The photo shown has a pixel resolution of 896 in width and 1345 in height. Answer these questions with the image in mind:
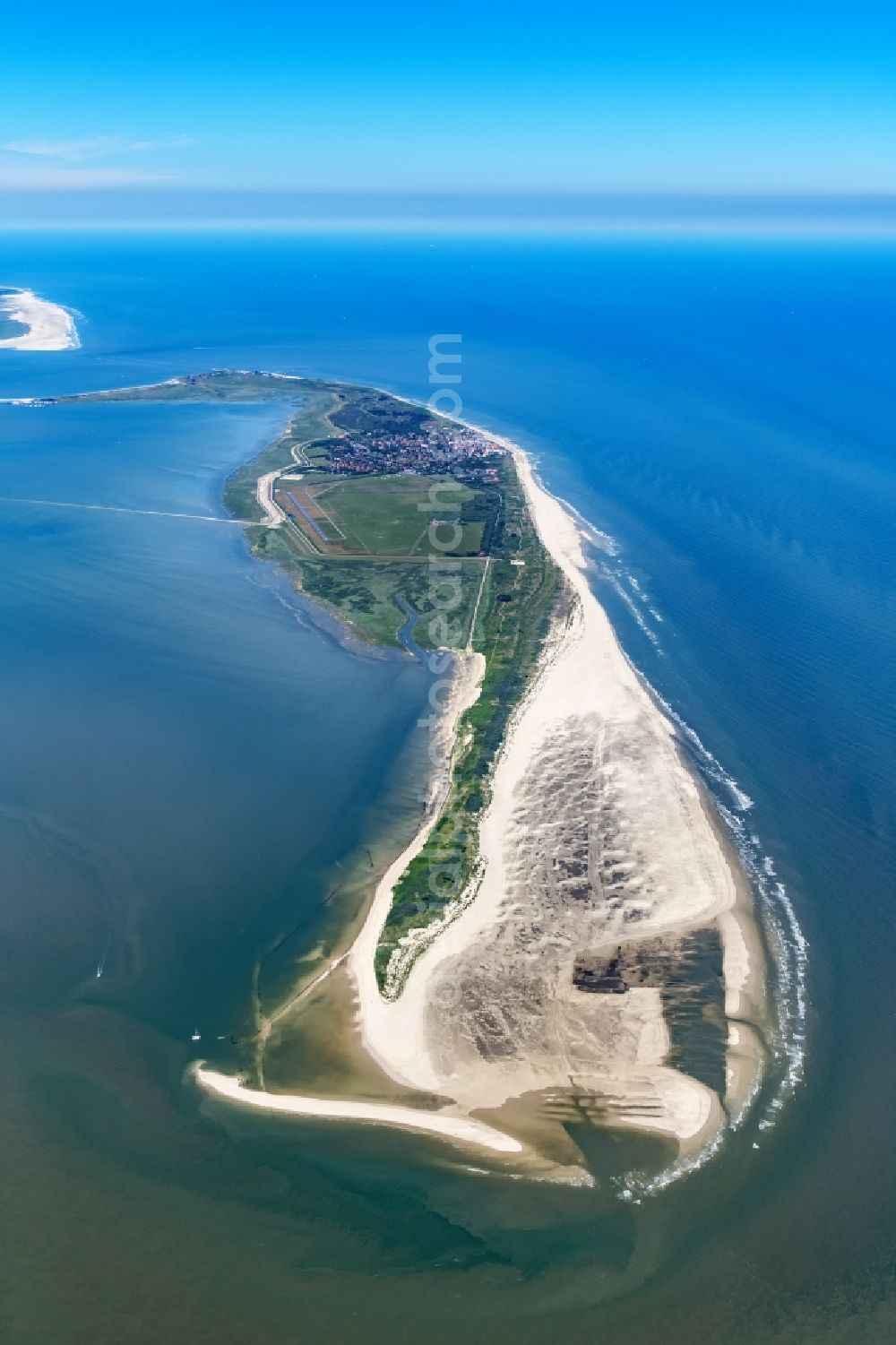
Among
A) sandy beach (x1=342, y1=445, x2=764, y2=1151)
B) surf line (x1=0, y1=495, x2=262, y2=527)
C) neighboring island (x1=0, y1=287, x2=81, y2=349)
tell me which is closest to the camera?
sandy beach (x1=342, y1=445, x2=764, y2=1151)

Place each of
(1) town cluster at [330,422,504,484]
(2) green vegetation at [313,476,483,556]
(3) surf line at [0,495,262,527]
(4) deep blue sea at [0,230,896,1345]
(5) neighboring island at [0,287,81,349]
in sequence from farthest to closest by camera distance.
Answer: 1. (5) neighboring island at [0,287,81,349]
2. (1) town cluster at [330,422,504,484]
3. (3) surf line at [0,495,262,527]
4. (2) green vegetation at [313,476,483,556]
5. (4) deep blue sea at [0,230,896,1345]

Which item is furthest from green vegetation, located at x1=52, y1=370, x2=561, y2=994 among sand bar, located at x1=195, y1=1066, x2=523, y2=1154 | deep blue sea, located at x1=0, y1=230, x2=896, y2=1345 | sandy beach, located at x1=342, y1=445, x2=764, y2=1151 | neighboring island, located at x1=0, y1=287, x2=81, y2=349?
neighboring island, located at x1=0, y1=287, x2=81, y2=349

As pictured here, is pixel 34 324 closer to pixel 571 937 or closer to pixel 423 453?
pixel 423 453

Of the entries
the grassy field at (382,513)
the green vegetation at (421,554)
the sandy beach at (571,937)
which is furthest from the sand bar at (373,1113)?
the grassy field at (382,513)

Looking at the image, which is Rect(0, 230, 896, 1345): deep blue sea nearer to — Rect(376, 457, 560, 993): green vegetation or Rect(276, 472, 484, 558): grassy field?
Rect(376, 457, 560, 993): green vegetation

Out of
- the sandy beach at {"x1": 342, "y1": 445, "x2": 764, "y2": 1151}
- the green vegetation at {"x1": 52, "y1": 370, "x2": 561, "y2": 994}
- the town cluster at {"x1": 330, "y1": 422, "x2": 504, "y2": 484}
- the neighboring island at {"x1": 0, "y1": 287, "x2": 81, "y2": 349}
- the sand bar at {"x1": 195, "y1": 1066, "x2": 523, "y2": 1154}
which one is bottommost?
the sand bar at {"x1": 195, "y1": 1066, "x2": 523, "y2": 1154}
